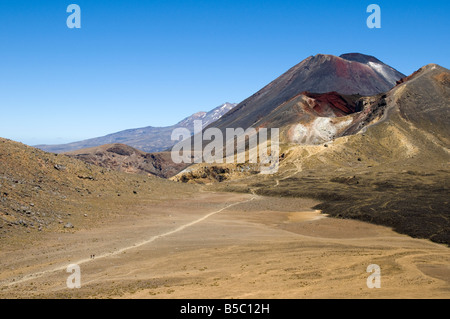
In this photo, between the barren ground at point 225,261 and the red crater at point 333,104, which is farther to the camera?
the red crater at point 333,104

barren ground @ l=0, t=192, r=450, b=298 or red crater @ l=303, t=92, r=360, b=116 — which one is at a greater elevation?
red crater @ l=303, t=92, r=360, b=116

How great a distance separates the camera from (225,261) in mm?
25438

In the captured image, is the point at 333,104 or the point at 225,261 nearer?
the point at 225,261

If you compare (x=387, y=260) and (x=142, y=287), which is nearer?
(x=142, y=287)

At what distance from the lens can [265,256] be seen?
26.5 meters

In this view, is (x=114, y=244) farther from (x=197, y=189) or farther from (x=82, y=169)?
(x=197, y=189)

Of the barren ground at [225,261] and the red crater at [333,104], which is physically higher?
the red crater at [333,104]

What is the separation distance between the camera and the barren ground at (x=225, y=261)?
1917 centimetres

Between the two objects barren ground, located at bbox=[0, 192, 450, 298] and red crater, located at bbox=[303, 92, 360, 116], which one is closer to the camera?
barren ground, located at bbox=[0, 192, 450, 298]

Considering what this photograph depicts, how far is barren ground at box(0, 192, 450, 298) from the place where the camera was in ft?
62.9

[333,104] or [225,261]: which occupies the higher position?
[333,104]
